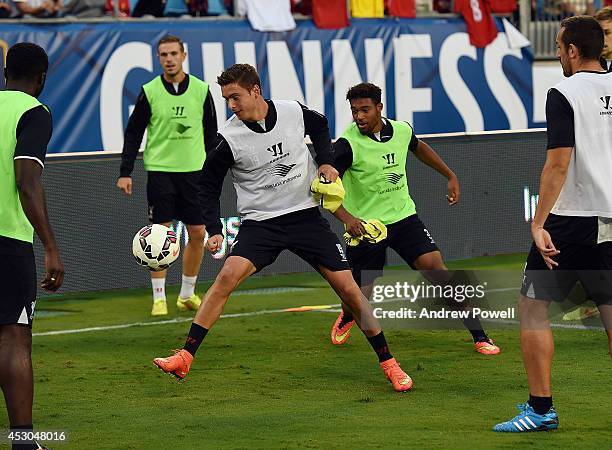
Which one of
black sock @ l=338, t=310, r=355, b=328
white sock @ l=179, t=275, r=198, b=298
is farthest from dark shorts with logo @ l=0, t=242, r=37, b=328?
white sock @ l=179, t=275, r=198, b=298

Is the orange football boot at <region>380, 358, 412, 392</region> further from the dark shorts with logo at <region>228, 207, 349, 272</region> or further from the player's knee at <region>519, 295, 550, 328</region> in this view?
the player's knee at <region>519, 295, 550, 328</region>

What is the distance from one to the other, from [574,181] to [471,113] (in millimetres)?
12449

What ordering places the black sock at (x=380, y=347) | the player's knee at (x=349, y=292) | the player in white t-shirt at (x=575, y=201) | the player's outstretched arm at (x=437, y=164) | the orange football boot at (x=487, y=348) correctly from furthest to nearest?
the player's outstretched arm at (x=437, y=164)
the orange football boot at (x=487, y=348)
the black sock at (x=380, y=347)
the player's knee at (x=349, y=292)
the player in white t-shirt at (x=575, y=201)

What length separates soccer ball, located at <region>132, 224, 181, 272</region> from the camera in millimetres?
11539

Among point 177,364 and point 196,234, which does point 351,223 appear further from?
point 196,234

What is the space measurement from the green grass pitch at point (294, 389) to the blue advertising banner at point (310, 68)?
168 inches

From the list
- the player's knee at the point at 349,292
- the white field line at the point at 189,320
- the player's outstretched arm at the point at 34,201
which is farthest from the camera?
the white field line at the point at 189,320

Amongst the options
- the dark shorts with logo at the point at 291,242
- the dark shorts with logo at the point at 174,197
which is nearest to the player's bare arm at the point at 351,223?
the dark shorts with logo at the point at 291,242

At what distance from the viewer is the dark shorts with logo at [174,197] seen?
13.1 meters

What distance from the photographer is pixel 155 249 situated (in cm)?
1152

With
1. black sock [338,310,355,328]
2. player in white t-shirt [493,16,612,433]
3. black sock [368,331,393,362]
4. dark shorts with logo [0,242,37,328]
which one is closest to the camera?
dark shorts with logo [0,242,37,328]

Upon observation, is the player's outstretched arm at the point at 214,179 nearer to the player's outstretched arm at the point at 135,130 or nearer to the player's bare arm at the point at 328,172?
the player's bare arm at the point at 328,172

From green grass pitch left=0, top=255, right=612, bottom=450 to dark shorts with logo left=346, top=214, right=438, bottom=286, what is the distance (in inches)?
28.4

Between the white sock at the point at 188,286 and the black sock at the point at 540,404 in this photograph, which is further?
the white sock at the point at 188,286
